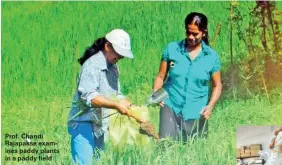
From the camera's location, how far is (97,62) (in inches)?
297

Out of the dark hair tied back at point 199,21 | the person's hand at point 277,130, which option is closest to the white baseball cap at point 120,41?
the dark hair tied back at point 199,21

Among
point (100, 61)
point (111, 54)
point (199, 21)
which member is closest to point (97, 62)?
point (100, 61)

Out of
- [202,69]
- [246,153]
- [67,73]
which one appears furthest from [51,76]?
[246,153]

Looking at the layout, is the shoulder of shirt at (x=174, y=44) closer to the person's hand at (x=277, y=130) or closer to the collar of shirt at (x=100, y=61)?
the collar of shirt at (x=100, y=61)

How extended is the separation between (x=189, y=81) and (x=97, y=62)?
2.57 ft

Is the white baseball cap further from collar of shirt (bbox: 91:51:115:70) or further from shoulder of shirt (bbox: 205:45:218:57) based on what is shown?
shoulder of shirt (bbox: 205:45:218:57)

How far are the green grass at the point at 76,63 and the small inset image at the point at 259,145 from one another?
6cm

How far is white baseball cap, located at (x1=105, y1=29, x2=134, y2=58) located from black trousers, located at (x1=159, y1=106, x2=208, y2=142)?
57 centimetres

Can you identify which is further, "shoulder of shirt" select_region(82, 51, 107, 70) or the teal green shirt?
the teal green shirt

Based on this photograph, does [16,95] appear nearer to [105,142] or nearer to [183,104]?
[105,142]

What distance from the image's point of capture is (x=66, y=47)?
7.81 meters

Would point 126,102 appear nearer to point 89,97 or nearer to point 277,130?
point 89,97

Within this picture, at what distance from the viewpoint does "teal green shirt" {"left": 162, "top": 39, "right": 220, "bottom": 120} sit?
7.66 m

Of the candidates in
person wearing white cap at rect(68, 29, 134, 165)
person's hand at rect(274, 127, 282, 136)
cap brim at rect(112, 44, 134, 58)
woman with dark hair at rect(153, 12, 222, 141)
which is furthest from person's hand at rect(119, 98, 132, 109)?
person's hand at rect(274, 127, 282, 136)
